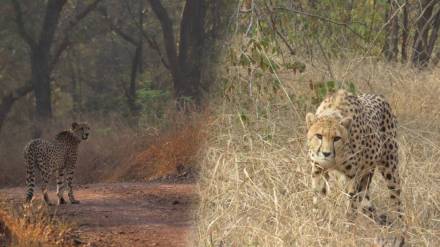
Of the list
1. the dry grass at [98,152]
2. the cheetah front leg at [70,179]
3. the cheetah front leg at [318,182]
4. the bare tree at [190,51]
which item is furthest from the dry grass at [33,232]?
the bare tree at [190,51]

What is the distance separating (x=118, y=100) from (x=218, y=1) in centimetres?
673

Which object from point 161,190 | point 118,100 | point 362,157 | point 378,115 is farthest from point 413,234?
point 118,100

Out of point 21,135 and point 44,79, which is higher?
point 44,79

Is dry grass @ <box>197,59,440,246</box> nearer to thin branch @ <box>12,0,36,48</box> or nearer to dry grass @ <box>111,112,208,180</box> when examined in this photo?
dry grass @ <box>111,112,208,180</box>

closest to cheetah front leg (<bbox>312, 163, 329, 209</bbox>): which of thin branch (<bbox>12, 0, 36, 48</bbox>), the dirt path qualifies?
the dirt path

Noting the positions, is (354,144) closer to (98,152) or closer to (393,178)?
(393,178)

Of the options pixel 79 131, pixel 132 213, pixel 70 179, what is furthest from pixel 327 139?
pixel 79 131

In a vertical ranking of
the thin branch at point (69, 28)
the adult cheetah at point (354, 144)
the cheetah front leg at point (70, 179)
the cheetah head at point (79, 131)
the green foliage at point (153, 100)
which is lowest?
the cheetah front leg at point (70, 179)

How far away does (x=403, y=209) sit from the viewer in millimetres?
6676

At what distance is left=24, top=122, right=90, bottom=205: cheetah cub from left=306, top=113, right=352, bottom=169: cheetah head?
16.2 feet

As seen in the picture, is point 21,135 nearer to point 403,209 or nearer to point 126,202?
point 126,202

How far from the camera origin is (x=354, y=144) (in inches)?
239

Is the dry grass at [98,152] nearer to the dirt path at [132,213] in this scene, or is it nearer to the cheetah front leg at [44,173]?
the dirt path at [132,213]

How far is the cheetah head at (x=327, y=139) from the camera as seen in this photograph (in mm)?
5660
